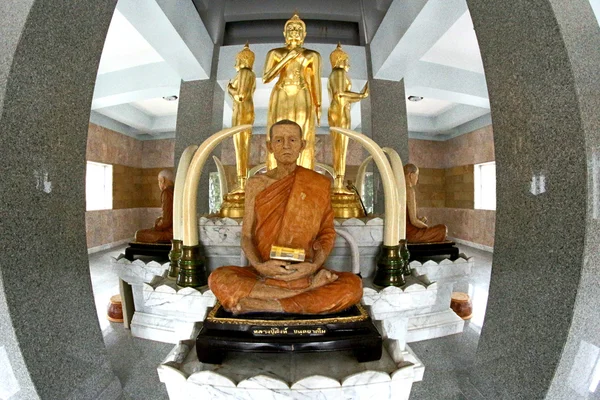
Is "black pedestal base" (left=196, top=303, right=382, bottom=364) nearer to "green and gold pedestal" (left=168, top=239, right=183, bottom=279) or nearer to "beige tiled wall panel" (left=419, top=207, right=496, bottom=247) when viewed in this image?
"green and gold pedestal" (left=168, top=239, right=183, bottom=279)

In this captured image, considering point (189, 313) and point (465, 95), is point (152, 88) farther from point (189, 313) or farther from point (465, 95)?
point (465, 95)

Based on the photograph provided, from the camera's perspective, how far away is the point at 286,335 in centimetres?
159

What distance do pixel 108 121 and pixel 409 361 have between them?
367 inches

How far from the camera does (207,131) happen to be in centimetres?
531

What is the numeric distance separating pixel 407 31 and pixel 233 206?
11.5 ft

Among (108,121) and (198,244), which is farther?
(108,121)

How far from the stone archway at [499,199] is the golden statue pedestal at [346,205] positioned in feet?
4.06

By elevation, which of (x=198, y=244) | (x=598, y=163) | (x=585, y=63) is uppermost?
(x=585, y=63)

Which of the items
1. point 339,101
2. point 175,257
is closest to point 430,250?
point 339,101

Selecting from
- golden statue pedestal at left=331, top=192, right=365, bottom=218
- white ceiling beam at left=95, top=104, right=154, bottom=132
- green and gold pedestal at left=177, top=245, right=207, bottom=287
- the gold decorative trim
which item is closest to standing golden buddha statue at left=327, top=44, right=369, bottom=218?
golden statue pedestal at left=331, top=192, right=365, bottom=218

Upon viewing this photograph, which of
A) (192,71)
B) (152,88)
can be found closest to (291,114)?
(192,71)

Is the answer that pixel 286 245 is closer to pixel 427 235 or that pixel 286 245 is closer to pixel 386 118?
pixel 427 235

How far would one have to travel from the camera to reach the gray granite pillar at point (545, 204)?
1517mm

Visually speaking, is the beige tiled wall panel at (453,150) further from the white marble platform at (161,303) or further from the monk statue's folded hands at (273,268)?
the monk statue's folded hands at (273,268)
